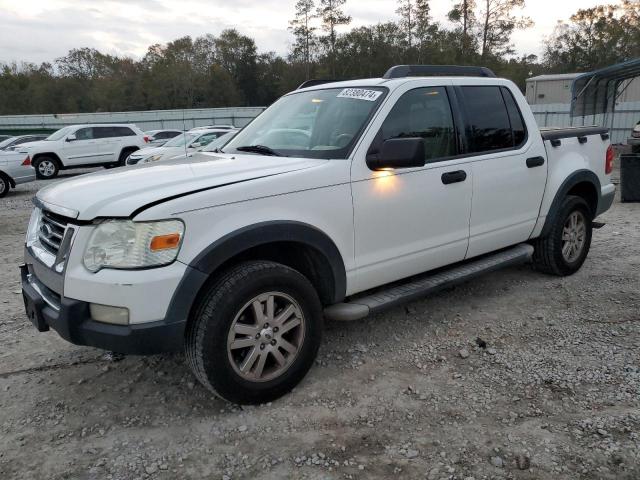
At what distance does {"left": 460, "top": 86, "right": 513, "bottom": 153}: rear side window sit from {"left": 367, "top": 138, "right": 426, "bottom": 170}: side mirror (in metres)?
1.01

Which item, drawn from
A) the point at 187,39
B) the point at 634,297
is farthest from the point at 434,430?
the point at 187,39

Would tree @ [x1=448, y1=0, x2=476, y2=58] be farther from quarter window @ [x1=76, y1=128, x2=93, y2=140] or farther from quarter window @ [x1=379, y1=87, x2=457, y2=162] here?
quarter window @ [x1=379, y1=87, x2=457, y2=162]

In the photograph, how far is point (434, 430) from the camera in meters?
2.81

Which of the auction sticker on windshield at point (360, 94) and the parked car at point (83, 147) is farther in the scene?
the parked car at point (83, 147)

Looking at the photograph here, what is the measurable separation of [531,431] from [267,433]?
1406 mm

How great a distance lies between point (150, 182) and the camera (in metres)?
2.89

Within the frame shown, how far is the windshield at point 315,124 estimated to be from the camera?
341 cm

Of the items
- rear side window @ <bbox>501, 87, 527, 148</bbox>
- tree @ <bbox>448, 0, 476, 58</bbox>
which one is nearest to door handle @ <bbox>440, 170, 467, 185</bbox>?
rear side window @ <bbox>501, 87, 527, 148</bbox>

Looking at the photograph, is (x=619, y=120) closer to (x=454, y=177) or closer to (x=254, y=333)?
(x=454, y=177)

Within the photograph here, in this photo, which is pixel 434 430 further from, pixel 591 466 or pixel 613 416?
pixel 613 416

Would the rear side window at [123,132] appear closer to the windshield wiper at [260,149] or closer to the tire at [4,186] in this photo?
the tire at [4,186]

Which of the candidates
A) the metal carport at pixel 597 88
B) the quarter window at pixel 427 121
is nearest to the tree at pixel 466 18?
the metal carport at pixel 597 88

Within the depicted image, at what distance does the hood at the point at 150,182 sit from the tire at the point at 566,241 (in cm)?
270

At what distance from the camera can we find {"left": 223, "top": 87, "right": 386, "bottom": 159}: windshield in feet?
11.2
